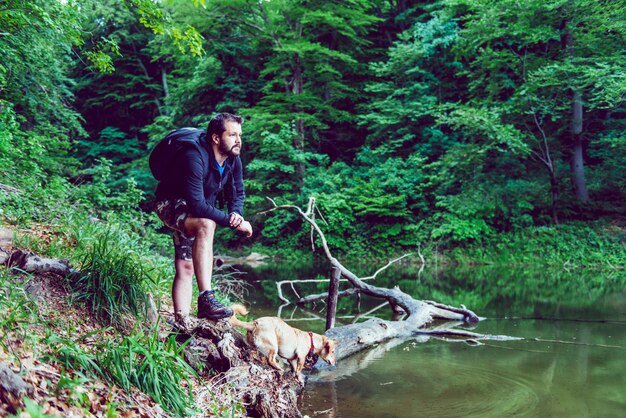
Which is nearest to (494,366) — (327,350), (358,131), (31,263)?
(327,350)

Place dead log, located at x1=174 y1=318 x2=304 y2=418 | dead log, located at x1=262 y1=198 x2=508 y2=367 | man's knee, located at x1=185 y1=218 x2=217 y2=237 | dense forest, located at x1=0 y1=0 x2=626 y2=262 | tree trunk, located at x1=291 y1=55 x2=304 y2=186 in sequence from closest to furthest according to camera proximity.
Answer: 1. dead log, located at x1=174 y1=318 x2=304 y2=418
2. man's knee, located at x1=185 y1=218 x2=217 y2=237
3. dead log, located at x1=262 y1=198 x2=508 y2=367
4. dense forest, located at x1=0 y1=0 x2=626 y2=262
5. tree trunk, located at x1=291 y1=55 x2=304 y2=186

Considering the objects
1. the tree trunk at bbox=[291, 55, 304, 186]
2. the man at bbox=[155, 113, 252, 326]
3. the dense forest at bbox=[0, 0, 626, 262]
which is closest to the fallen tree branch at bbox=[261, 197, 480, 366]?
the man at bbox=[155, 113, 252, 326]

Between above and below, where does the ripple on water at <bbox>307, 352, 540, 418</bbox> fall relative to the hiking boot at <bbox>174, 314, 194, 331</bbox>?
below

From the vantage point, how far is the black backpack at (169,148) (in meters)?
3.89

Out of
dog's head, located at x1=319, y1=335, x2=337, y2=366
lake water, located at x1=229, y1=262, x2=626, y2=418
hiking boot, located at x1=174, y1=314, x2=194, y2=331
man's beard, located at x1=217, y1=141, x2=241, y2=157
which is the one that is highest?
man's beard, located at x1=217, y1=141, x2=241, y2=157

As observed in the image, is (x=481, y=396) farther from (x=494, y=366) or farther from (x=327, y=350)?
(x=327, y=350)

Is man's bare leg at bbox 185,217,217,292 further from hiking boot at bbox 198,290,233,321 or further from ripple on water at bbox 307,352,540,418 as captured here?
ripple on water at bbox 307,352,540,418

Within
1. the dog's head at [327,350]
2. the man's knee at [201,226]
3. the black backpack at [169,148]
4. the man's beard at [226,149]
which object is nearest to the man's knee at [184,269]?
the man's knee at [201,226]

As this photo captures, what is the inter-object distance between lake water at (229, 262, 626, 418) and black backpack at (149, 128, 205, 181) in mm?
2428

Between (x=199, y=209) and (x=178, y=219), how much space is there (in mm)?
283

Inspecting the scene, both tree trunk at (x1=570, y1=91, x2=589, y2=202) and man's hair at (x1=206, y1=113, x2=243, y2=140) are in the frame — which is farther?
tree trunk at (x1=570, y1=91, x2=589, y2=202)

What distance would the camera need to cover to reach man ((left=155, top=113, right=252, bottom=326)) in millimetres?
3812

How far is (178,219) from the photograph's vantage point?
3943 mm

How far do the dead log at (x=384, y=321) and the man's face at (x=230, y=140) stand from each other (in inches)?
79.9
